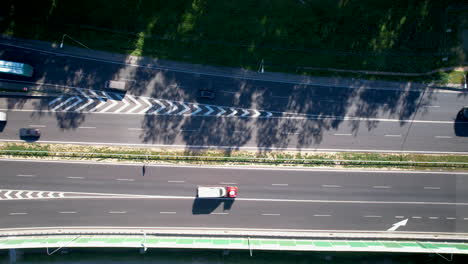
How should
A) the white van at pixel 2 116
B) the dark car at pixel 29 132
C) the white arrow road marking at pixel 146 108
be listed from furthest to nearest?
the white arrow road marking at pixel 146 108, the dark car at pixel 29 132, the white van at pixel 2 116

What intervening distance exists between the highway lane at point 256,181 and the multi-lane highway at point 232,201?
0.53 feet

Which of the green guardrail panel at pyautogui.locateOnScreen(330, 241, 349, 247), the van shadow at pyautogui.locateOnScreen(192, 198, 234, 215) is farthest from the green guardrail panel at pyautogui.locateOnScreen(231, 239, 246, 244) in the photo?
the green guardrail panel at pyautogui.locateOnScreen(330, 241, 349, 247)

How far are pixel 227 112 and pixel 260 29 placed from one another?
14841 millimetres

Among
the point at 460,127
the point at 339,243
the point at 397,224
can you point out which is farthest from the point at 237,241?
the point at 460,127

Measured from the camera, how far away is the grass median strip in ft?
154

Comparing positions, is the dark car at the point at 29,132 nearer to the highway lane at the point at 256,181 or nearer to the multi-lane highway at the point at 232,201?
the highway lane at the point at 256,181

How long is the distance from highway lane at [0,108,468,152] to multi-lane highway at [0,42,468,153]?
0.54 feet

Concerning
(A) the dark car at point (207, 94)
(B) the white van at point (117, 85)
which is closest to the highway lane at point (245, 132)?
(A) the dark car at point (207, 94)

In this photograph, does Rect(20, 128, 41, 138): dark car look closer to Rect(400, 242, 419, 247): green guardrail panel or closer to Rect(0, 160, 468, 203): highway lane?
Rect(0, 160, 468, 203): highway lane

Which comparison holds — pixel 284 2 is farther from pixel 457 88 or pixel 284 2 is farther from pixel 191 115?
pixel 457 88

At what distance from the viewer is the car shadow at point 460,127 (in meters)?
48.0

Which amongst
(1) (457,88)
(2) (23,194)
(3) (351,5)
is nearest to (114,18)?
(2) (23,194)

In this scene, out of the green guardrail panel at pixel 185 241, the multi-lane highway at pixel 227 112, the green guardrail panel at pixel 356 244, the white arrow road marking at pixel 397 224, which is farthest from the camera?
the multi-lane highway at pixel 227 112

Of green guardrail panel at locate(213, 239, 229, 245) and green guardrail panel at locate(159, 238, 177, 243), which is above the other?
green guardrail panel at locate(213, 239, 229, 245)
